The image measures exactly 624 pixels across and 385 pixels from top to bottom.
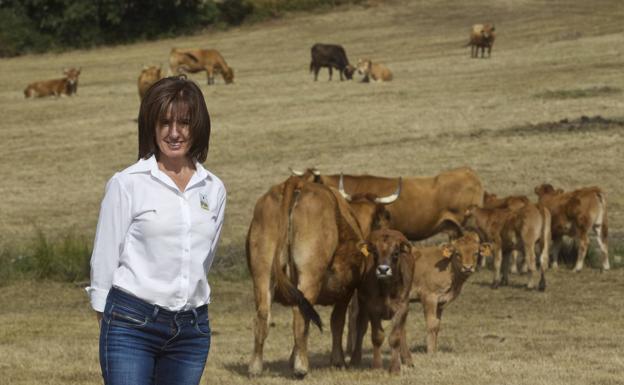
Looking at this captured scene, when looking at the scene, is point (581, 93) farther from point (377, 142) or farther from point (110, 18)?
point (110, 18)

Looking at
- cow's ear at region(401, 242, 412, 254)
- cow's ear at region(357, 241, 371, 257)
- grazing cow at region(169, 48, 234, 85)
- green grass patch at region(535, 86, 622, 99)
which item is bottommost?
grazing cow at region(169, 48, 234, 85)

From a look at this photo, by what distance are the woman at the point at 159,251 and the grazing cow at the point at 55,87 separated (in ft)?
120

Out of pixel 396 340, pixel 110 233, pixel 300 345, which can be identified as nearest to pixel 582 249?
pixel 396 340

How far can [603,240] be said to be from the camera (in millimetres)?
18812

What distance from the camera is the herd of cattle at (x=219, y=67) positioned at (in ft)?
136

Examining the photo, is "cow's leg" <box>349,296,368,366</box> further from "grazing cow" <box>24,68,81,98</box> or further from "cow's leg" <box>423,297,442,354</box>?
"grazing cow" <box>24,68,81,98</box>

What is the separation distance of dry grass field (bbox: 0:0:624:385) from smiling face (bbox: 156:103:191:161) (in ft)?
17.6

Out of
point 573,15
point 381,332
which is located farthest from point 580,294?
point 573,15

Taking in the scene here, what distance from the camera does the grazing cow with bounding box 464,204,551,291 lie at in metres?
17.7

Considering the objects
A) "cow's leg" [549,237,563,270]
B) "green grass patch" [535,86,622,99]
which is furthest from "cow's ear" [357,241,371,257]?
"green grass patch" [535,86,622,99]

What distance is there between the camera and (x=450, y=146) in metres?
28.6

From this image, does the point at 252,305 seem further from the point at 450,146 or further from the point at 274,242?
the point at 450,146

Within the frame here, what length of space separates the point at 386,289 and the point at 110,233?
6154mm

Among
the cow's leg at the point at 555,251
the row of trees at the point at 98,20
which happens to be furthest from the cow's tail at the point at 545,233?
the row of trees at the point at 98,20
